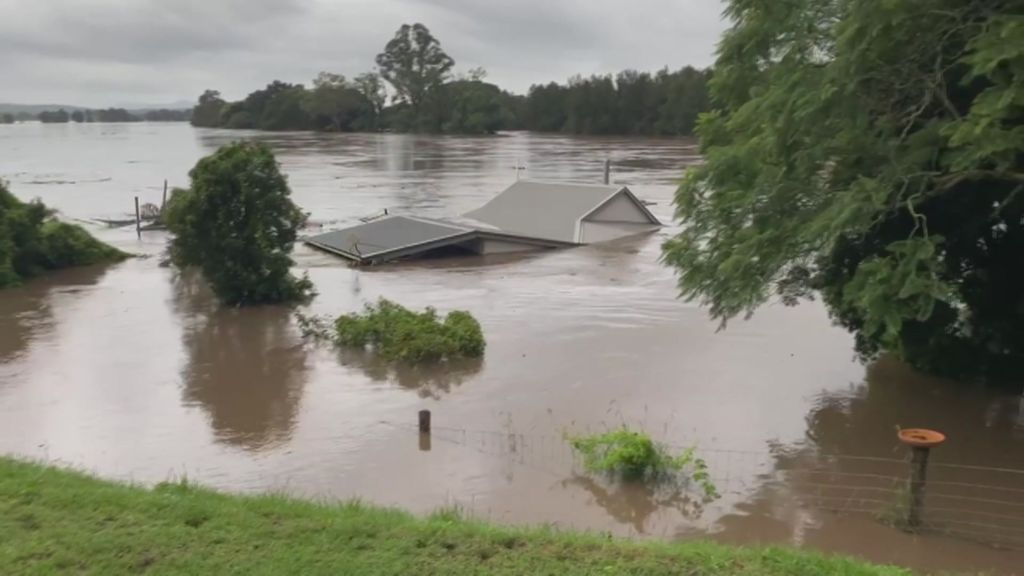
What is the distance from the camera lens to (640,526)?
966 cm

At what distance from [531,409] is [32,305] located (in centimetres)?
1580

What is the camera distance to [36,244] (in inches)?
1089

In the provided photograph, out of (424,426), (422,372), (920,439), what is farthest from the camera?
(422,372)

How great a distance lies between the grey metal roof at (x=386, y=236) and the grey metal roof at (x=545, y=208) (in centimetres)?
337

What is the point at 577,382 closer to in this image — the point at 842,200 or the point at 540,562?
the point at 842,200

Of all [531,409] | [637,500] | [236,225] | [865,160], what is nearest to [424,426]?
[531,409]

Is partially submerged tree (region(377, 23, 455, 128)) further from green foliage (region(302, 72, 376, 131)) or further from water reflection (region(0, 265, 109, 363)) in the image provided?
water reflection (region(0, 265, 109, 363))

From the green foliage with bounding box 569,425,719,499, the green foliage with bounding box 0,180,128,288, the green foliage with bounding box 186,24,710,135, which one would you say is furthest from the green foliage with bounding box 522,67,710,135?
the green foliage with bounding box 569,425,719,499

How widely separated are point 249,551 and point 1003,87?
7.59m

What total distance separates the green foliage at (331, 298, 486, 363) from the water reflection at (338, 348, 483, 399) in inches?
8.5

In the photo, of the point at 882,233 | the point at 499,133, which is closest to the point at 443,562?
the point at 882,233

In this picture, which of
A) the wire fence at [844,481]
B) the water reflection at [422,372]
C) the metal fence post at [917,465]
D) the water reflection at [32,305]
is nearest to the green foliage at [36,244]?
the water reflection at [32,305]

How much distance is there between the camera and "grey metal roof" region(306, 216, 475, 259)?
29.5 meters

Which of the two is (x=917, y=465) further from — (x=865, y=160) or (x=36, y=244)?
(x=36, y=244)
